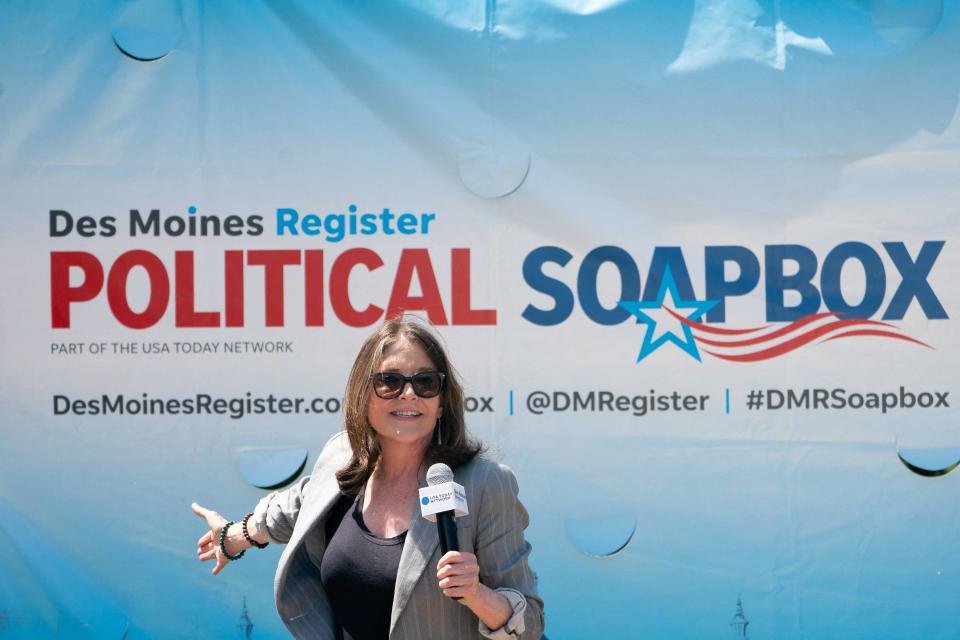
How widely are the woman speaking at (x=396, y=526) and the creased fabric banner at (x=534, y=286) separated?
119cm

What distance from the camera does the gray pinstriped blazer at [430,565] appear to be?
167 cm

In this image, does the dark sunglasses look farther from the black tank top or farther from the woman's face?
the black tank top

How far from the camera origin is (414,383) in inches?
70.7

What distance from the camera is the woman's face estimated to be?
181 centimetres

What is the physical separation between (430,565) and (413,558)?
32 mm

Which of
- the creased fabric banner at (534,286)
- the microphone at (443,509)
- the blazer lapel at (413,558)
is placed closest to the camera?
the microphone at (443,509)

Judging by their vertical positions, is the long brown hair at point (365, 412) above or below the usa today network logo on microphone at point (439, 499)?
above

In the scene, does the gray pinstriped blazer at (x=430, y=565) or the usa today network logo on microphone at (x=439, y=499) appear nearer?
the usa today network logo on microphone at (x=439, y=499)

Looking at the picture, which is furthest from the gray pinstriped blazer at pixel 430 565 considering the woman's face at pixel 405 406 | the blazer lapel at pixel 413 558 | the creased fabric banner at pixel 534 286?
the creased fabric banner at pixel 534 286

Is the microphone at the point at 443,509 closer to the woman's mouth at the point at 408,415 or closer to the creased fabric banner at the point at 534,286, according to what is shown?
the woman's mouth at the point at 408,415

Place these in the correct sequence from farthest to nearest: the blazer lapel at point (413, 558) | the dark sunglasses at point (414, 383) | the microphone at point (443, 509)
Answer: the dark sunglasses at point (414, 383)
the blazer lapel at point (413, 558)
the microphone at point (443, 509)

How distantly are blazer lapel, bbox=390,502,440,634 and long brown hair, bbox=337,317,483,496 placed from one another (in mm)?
151

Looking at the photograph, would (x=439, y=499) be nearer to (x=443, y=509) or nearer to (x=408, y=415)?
(x=443, y=509)

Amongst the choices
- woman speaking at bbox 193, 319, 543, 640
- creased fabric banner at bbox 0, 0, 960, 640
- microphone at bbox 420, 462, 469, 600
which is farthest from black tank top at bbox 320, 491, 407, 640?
creased fabric banner at bbox 0, 0, 960, 640
